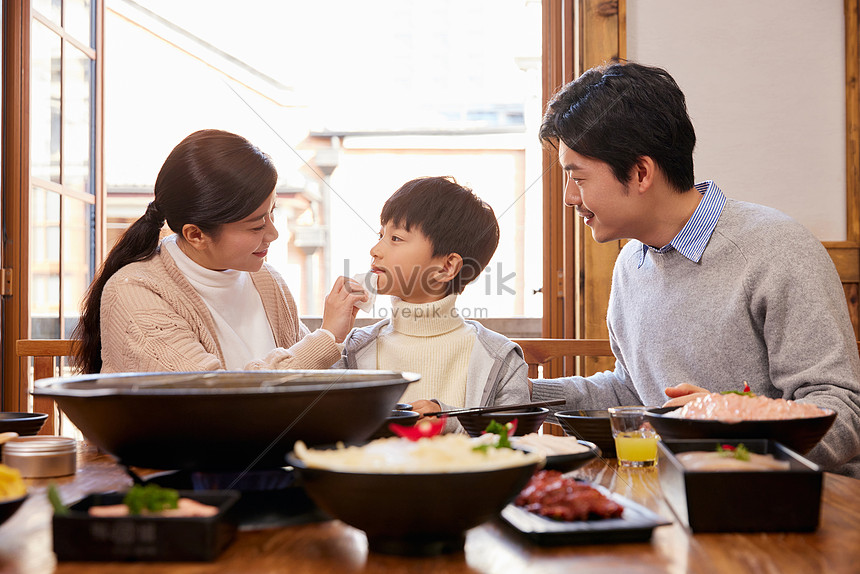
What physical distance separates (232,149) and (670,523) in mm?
1498

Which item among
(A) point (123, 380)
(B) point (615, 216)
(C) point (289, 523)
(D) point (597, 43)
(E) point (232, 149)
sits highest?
(D) point (597, 43)

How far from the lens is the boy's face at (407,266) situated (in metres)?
1.84

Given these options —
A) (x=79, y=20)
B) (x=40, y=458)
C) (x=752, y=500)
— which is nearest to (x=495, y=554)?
(x=752, y=500)

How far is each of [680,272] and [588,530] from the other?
1.05 metres

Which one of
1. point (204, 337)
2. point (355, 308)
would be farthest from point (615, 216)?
point (204, 337)

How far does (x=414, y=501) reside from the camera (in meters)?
0.57

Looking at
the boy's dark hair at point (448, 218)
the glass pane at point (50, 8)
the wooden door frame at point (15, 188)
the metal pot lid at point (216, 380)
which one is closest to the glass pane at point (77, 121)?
the glass pane at point (50, 8)

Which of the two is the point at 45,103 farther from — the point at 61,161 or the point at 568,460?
the point at 568,460

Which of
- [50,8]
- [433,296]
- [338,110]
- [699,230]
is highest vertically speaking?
[338,110]

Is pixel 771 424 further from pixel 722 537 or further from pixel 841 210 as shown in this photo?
pixel 841 210

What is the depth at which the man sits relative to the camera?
136 centimetres

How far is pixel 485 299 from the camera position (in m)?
5.25

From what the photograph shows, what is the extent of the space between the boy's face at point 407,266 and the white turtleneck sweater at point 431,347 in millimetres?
38

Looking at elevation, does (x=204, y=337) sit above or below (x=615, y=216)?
below
